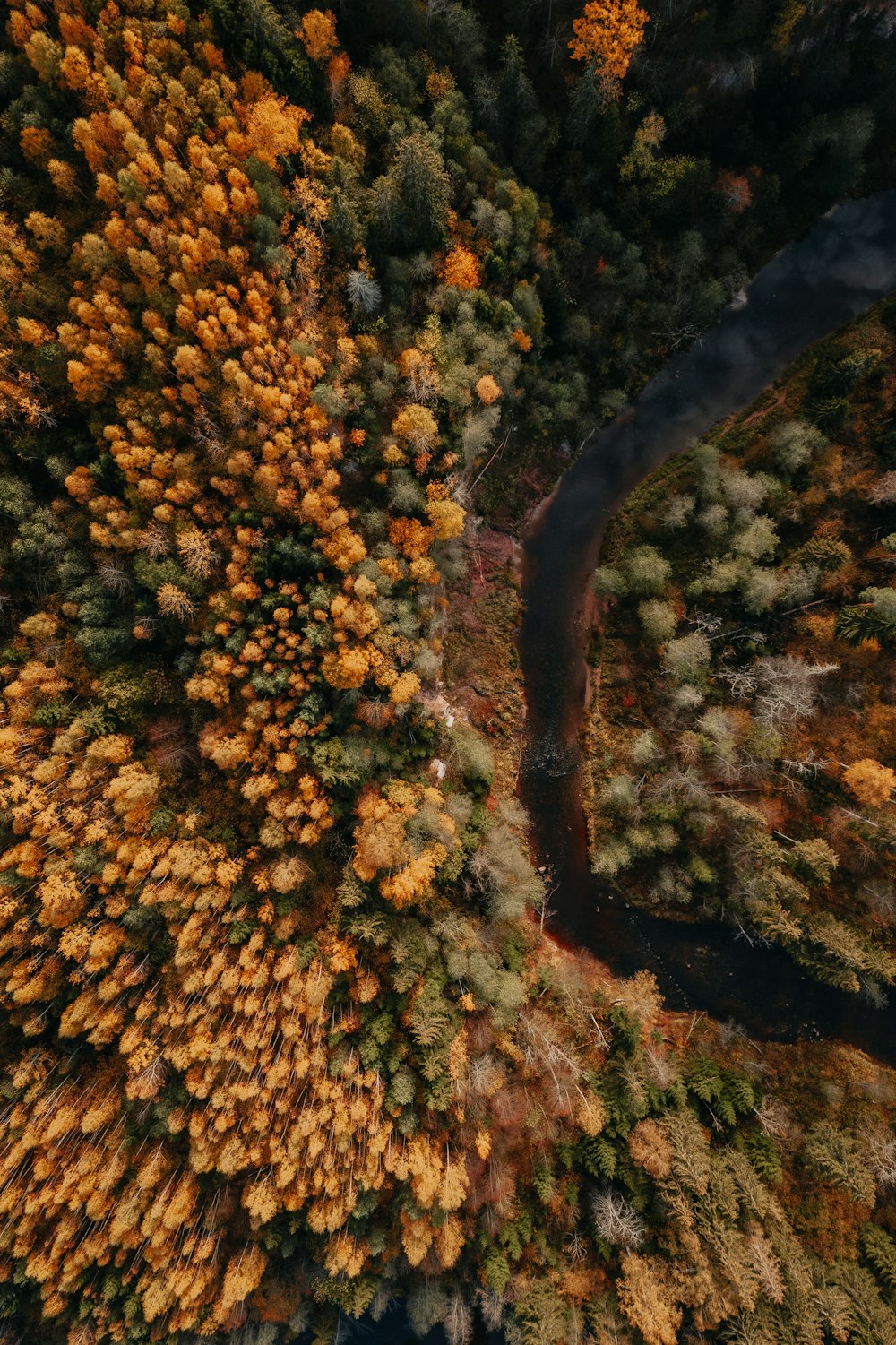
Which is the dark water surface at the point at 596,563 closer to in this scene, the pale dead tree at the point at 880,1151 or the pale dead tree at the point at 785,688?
the pale dead tree at the point at 880,1151

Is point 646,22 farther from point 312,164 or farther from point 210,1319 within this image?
point 210,1319

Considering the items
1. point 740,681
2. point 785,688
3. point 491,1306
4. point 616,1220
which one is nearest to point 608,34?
point 740,681

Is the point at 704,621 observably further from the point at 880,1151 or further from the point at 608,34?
the point at 880,1151

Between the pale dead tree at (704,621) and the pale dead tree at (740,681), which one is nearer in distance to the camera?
the pale dead tree at (740,681)

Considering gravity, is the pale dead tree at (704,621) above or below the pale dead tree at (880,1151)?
above

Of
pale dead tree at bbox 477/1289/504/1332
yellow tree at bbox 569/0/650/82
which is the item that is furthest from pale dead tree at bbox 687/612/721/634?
pale dead tree at bbox 477/1289/504/1332

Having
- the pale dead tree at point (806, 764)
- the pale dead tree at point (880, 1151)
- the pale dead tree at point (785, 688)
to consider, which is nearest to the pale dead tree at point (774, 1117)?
the pale dead tree at point (880, 1151)

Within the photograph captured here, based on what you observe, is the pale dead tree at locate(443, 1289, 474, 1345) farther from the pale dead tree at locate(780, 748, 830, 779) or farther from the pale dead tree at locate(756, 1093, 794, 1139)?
the pale dead tree at locate(780, 748, 830, 779)
